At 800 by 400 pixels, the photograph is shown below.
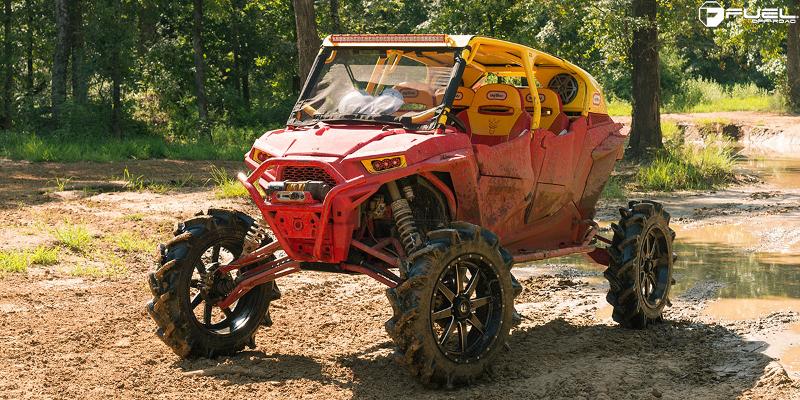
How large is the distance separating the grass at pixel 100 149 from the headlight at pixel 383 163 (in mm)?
14925

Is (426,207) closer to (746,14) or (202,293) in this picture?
(202,293)

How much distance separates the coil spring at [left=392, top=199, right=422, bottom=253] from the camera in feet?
24.7

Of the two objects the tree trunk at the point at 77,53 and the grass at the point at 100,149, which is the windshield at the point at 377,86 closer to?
the grass at the point at 100,149

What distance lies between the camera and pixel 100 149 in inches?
898

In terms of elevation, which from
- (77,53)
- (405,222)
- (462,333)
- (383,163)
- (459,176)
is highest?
(77,53)

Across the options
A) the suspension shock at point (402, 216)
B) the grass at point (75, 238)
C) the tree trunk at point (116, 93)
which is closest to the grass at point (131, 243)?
the grass at point (75, 238)

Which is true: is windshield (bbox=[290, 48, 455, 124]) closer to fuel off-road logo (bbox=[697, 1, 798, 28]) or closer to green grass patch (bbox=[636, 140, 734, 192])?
green grass patch (bbox=[636, 140, 734, 192])

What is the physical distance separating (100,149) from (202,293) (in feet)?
50.9

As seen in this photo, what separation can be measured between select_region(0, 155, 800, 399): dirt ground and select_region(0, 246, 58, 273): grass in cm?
12

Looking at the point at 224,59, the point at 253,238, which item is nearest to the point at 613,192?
the point at 253,238

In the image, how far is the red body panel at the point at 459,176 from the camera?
7.27 meters

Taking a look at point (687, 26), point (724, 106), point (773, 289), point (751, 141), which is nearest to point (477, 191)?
point (773, 289)

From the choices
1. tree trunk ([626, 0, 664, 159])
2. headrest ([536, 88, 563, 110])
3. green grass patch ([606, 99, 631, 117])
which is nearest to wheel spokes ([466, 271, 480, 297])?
headrest ([536, 88, 563, 110])

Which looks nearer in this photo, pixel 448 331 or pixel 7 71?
pixel 448 331
